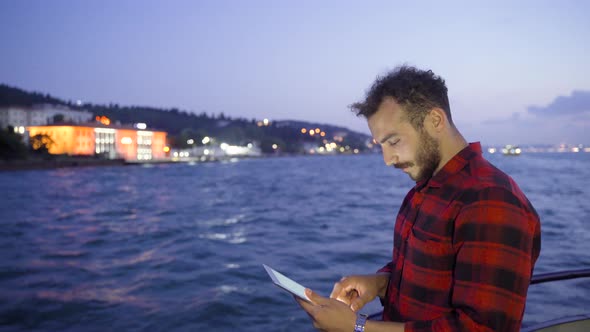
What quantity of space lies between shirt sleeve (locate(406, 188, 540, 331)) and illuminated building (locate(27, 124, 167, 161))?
83.1 metres

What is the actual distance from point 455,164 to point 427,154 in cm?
10

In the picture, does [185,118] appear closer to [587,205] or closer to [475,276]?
[587,205]

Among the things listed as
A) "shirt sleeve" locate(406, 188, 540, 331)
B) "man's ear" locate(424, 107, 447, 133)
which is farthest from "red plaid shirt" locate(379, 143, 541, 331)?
"man's ear" locate(424, 107, 447, 133)

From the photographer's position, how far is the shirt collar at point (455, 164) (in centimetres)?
136

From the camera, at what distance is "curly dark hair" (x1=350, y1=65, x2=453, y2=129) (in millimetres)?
1424

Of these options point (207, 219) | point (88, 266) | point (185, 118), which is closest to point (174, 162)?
point (185, 118)

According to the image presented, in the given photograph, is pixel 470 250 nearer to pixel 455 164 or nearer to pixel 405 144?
pixel 455 164

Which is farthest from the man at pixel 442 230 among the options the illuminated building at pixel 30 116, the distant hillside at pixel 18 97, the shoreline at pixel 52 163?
the distant hillside at pixel 18 97

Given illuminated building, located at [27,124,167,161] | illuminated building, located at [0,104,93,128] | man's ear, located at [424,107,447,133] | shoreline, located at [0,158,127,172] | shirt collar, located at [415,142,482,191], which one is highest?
illuminated building, located at [0,104,93,128]

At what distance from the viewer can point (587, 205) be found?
862 inches

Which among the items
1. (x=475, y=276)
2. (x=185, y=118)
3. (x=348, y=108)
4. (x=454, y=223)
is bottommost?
(x=475, y=276)

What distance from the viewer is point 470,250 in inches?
47.4

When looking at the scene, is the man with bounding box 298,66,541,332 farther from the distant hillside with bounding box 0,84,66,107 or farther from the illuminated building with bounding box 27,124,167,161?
the distant hillside with bounding box 0,84,66,107

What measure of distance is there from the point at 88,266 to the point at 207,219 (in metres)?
8.65
